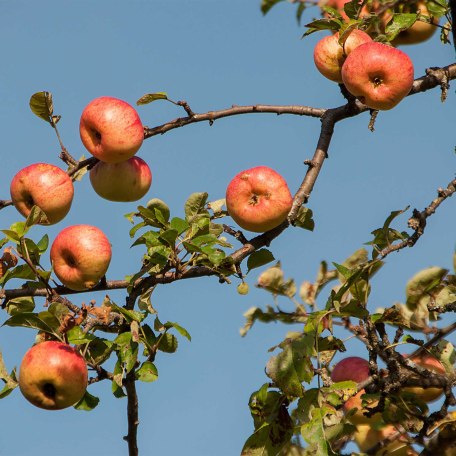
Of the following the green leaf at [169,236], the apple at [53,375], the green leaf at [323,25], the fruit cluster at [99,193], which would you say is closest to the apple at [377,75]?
the green leaf at [323,25]

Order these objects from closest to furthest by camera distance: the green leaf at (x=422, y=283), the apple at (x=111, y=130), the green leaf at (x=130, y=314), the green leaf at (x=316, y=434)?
the green leaf at (x=316, y=434)
the green leaf at (x=422, y=283)
the green leaf at (x=130, y=314)
the apple at (x=111, y=130)

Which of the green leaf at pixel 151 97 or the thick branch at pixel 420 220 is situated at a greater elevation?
the green leaf at pixel 151 97

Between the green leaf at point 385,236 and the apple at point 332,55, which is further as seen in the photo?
the apple at point 332,55

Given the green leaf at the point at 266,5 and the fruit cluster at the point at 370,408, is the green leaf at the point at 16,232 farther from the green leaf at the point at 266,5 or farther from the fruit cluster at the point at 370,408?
the green leaf at the point at 266,5

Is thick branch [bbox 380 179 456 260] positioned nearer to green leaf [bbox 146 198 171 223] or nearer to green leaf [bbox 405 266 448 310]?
green leaf [bbox 405 266 448 310]

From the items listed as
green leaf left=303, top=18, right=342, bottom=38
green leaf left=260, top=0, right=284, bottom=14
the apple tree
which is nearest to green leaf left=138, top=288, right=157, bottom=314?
the apple tree

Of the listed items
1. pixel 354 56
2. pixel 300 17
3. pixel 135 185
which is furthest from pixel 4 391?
pixel 300 17

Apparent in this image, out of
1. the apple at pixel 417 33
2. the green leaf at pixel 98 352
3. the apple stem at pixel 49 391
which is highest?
the apple at pixel 417 33

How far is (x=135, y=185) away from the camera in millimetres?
3719

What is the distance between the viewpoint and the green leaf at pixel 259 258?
320 cm

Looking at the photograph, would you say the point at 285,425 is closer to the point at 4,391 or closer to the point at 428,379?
the point at 428,379

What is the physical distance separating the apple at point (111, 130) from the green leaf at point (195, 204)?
1.42ft

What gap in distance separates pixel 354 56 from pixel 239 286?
1.05 m

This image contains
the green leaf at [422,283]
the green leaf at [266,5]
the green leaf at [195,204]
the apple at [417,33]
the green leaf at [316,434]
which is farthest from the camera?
the apple at [417,33]
